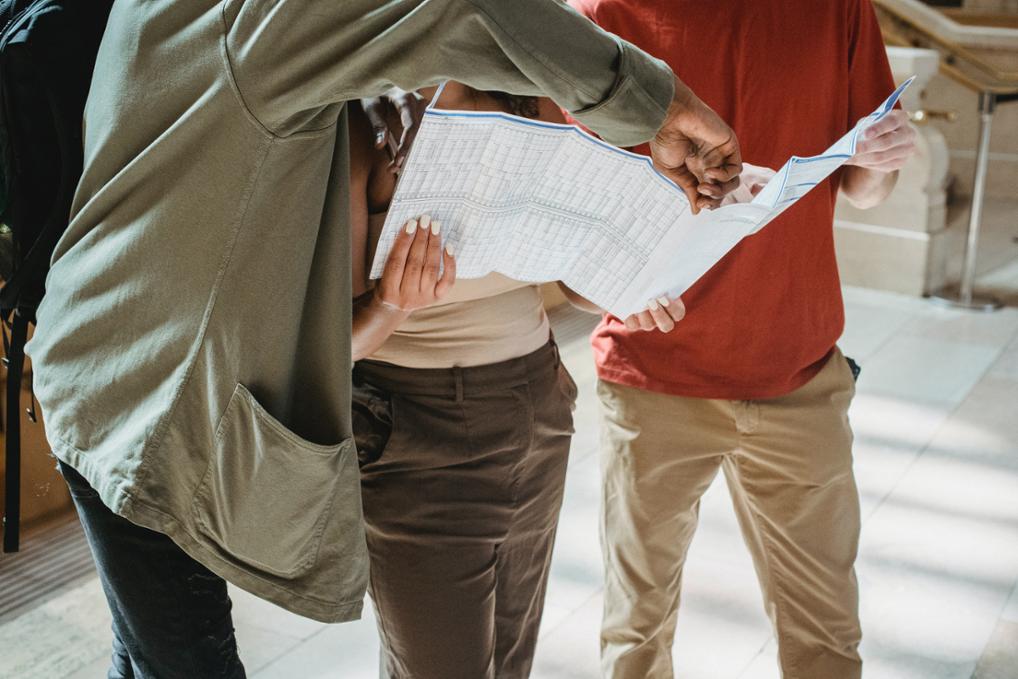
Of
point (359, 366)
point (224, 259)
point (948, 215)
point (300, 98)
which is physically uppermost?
point (300, 98)

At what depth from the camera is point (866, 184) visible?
2.04 metres

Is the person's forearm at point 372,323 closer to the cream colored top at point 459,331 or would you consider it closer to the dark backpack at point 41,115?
the cream colored top at point 459,331

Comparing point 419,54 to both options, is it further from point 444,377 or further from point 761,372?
point 761,372

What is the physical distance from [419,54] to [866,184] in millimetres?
1267

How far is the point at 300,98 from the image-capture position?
41.0 inches

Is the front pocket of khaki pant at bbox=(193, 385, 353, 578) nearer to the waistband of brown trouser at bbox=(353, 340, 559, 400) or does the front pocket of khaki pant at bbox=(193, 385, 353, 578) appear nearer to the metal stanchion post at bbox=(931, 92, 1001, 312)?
the waistband of brown trouser at bbox=(353, 340, 559, 400)

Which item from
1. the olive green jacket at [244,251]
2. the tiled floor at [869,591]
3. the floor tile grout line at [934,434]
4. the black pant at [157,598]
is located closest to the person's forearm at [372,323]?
the olive green jacket at [244,251]

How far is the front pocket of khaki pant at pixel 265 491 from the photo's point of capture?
1.19 meters

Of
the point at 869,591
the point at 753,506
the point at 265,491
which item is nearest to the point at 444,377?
the point at 265,491

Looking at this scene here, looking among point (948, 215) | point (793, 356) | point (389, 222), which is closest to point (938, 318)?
point (948, 215)

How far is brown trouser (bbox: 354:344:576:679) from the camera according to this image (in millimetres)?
1629

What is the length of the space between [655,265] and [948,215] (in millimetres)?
7520

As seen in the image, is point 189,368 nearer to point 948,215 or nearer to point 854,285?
point 854,285

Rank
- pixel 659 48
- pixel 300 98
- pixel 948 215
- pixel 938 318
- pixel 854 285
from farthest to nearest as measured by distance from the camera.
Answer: pixel 948 215 < pixel 854 285 < pixel 938 318 < pixel 659 48 < pixel 300 98
